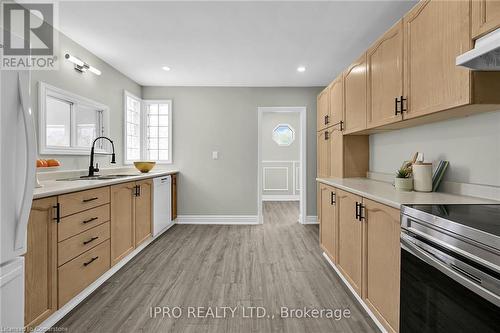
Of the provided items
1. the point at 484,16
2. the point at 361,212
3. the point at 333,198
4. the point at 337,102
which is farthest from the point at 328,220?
the point at 484,16

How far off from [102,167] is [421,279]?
11.6ft

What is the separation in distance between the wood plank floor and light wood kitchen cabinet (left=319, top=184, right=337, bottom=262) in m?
0.20

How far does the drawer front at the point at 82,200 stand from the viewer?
1.64 m

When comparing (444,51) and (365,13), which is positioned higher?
(365,13)

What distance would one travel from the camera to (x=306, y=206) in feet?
14.1

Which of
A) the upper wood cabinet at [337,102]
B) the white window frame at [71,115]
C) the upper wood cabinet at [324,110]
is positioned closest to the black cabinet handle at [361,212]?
the upper wood cabinet at [337,102]

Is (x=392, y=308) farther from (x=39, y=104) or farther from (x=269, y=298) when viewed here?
(x=39, y=104)

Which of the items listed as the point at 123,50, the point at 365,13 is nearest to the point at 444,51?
the point at 365,13

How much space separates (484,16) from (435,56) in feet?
0.96

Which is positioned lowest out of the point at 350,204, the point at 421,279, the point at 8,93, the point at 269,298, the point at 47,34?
the point at 269,298

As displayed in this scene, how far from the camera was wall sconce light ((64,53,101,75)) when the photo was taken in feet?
8.42

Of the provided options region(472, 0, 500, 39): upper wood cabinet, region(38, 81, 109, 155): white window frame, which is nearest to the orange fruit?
region(38, 81, 109, 155): white window frame

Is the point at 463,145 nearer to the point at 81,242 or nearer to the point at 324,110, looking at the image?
the point at 324,110

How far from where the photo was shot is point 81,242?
1.82m
